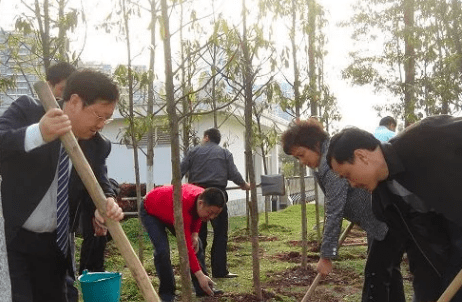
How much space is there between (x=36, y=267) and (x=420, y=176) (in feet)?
6.07

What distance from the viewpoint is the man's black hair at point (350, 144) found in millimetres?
3125

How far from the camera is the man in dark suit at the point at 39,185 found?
298cm

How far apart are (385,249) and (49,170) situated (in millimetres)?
2255

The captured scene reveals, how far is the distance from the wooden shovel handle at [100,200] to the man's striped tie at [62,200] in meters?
0.48

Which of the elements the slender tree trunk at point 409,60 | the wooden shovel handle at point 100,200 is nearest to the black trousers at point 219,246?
the slender tree trunk at point 409,60

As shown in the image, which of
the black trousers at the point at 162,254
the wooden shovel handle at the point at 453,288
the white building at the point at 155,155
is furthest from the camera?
the white building at the point at 155,155

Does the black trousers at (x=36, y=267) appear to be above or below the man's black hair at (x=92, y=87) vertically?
below

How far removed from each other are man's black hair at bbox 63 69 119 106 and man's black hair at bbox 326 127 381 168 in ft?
3.45

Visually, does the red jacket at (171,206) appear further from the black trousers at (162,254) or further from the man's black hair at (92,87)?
the man's black hair at (92,87)

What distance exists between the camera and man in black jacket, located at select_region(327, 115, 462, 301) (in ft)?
9.98

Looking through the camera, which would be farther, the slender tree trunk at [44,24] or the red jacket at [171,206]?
the slender tree trunk at [44,24]

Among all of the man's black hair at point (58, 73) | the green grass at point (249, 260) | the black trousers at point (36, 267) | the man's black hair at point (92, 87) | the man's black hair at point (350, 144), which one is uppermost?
the man's black hair at point (58, 73)

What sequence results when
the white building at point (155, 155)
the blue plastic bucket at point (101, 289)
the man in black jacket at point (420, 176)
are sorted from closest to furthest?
1. the man in black jacket at point (420, 176)
2. the blue plastic bucket at point (101, 289)
3. the white building at point (155, 155)

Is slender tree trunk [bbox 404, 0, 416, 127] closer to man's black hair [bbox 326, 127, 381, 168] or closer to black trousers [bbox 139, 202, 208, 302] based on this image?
black trousers [bbox 139, 202, 208, 302]
